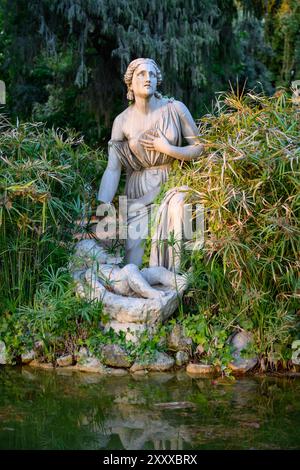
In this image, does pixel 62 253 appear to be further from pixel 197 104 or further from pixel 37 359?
pixel 197 104

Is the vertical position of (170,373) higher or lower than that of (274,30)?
lower

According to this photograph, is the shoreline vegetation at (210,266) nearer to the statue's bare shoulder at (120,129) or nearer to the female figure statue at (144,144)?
the female figure statue at (144,144)

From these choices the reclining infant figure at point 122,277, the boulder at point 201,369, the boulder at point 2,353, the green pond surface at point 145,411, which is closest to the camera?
the green pond surface at point 145,411

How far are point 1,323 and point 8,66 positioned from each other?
7.41m

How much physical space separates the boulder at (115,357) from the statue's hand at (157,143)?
1660 mm

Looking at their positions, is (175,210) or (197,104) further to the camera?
(197,104)

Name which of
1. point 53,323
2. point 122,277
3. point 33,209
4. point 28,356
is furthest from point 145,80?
point 28,356

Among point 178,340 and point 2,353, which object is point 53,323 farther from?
point 178,340

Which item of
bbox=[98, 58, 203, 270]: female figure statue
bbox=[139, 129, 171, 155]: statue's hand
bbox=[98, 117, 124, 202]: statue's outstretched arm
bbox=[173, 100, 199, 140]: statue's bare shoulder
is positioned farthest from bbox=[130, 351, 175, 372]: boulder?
bbox=[173, 100, 199, 140]: statue's bare shoulder

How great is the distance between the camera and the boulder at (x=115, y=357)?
605 centimetres

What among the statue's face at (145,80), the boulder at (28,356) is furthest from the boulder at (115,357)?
the statue's face at (145,80)

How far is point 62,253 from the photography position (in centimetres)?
658

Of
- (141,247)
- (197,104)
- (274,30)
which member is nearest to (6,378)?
(141,247)

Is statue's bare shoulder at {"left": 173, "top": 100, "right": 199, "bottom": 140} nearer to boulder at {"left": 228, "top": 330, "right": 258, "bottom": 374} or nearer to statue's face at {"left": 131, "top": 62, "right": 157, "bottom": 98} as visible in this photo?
statue's face at {"left": 131, "top": 62, "right": 157, "bottom": 98}
